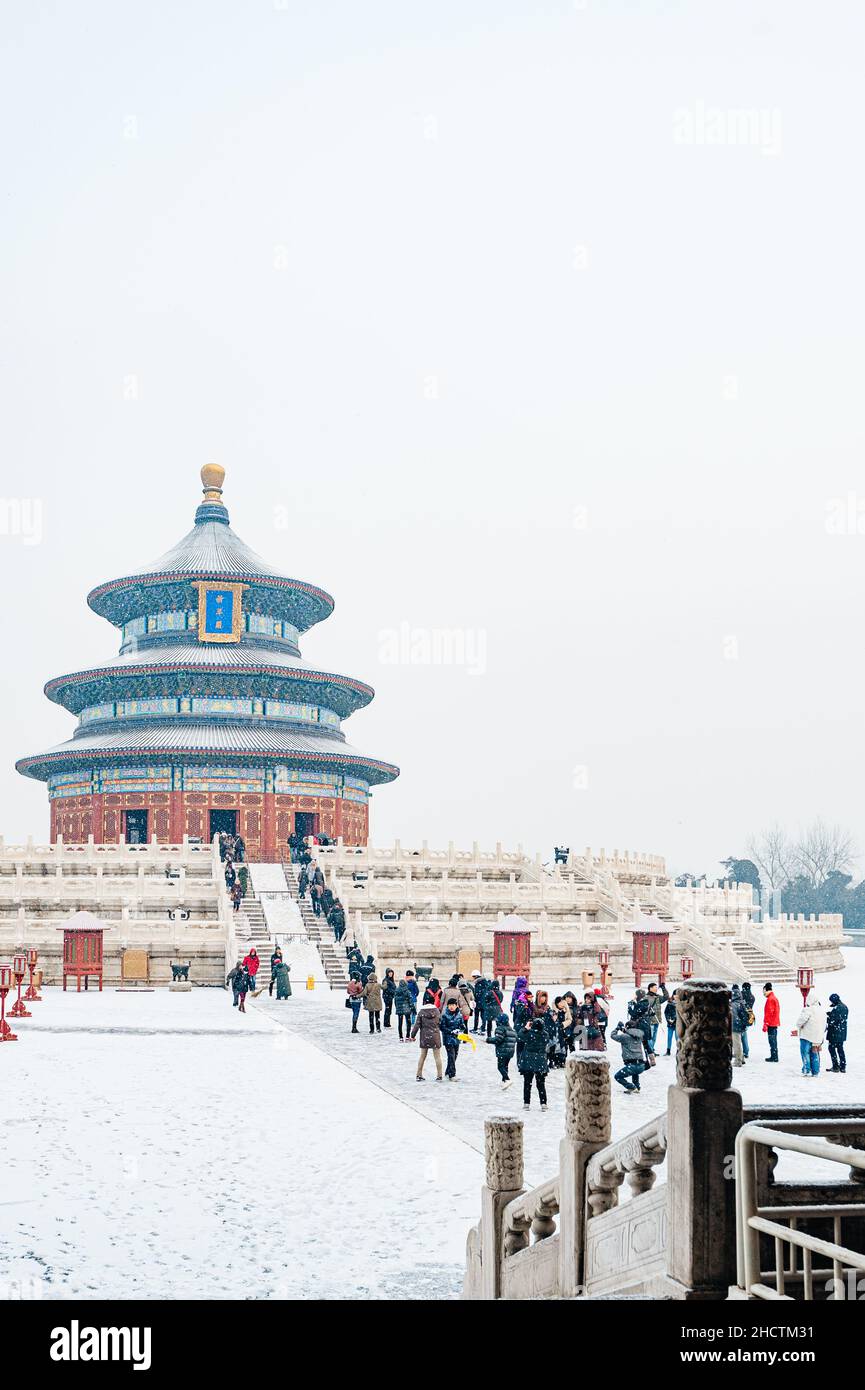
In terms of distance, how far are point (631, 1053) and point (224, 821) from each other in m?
41.5

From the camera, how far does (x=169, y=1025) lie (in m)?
26.0

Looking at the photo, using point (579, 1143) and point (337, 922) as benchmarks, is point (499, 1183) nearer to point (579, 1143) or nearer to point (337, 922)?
point (579, 1143)

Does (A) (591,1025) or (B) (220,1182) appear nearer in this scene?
(B) (220,1182)

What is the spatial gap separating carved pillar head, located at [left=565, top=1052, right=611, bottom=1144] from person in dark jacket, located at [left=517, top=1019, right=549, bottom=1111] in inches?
359

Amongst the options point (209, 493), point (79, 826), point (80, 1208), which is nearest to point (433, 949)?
point (80, 1208)

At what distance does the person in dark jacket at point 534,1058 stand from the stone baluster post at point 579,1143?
895 centimetres

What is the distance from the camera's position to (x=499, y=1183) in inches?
368

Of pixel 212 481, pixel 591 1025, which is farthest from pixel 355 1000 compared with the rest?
pixel 212 481

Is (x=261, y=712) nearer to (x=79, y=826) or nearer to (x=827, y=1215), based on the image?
(x=79, y=826)

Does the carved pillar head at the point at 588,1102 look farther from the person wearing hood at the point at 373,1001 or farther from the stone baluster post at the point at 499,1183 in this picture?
the person wearing hood at the point at 373,1001

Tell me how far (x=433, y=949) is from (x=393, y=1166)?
71.5 feet

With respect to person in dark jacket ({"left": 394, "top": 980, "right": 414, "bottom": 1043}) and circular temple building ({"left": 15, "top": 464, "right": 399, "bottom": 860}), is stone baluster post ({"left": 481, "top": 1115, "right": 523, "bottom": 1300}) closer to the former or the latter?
person in dark jacket ({"left": 394, "top": 980, "right": 414, "bottom": 1043})

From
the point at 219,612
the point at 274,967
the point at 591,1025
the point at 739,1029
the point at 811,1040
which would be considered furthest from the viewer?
the point at 219,612

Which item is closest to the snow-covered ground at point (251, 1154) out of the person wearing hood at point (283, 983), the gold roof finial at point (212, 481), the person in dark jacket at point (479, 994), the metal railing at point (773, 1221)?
the person in dark jacket at point (479, 994)
